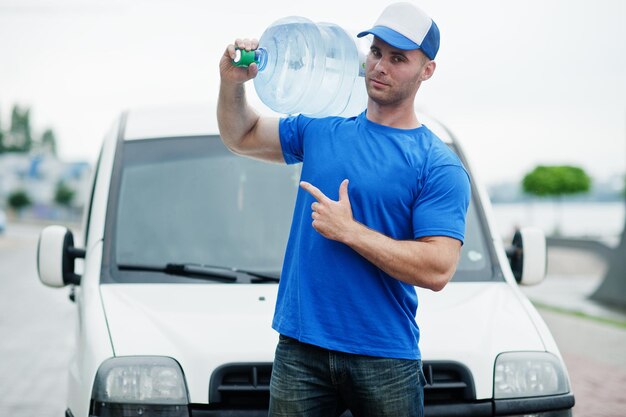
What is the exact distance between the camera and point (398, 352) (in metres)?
2.94

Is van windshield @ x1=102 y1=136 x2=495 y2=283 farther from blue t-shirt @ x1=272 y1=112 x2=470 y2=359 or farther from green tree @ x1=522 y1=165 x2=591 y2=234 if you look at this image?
green tree @ x1=522 y1=165 x2=591 y2=234

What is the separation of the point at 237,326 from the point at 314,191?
3.25ft

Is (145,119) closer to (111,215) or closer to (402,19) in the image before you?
(111,215)

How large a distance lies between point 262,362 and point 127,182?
1447 mm

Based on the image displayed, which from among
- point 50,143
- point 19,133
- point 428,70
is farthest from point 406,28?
point 50,143

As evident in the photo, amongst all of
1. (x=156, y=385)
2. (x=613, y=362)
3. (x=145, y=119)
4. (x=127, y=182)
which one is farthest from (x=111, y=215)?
(x=613, y=362)

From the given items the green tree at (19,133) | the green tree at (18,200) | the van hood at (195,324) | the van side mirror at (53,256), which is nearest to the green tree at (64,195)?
the green tree at (18,200)

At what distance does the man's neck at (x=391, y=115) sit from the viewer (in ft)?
10.0

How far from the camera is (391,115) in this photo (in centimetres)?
307

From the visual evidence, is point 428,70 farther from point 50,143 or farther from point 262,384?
point 50,143

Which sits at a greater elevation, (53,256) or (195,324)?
(53,256)

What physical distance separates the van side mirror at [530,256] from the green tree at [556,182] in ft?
250

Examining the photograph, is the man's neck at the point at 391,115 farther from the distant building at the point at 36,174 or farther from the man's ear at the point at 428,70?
the distant building at the point at 36,174

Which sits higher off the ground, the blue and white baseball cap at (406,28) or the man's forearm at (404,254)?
the blue and white baseball cap at (406,28)
